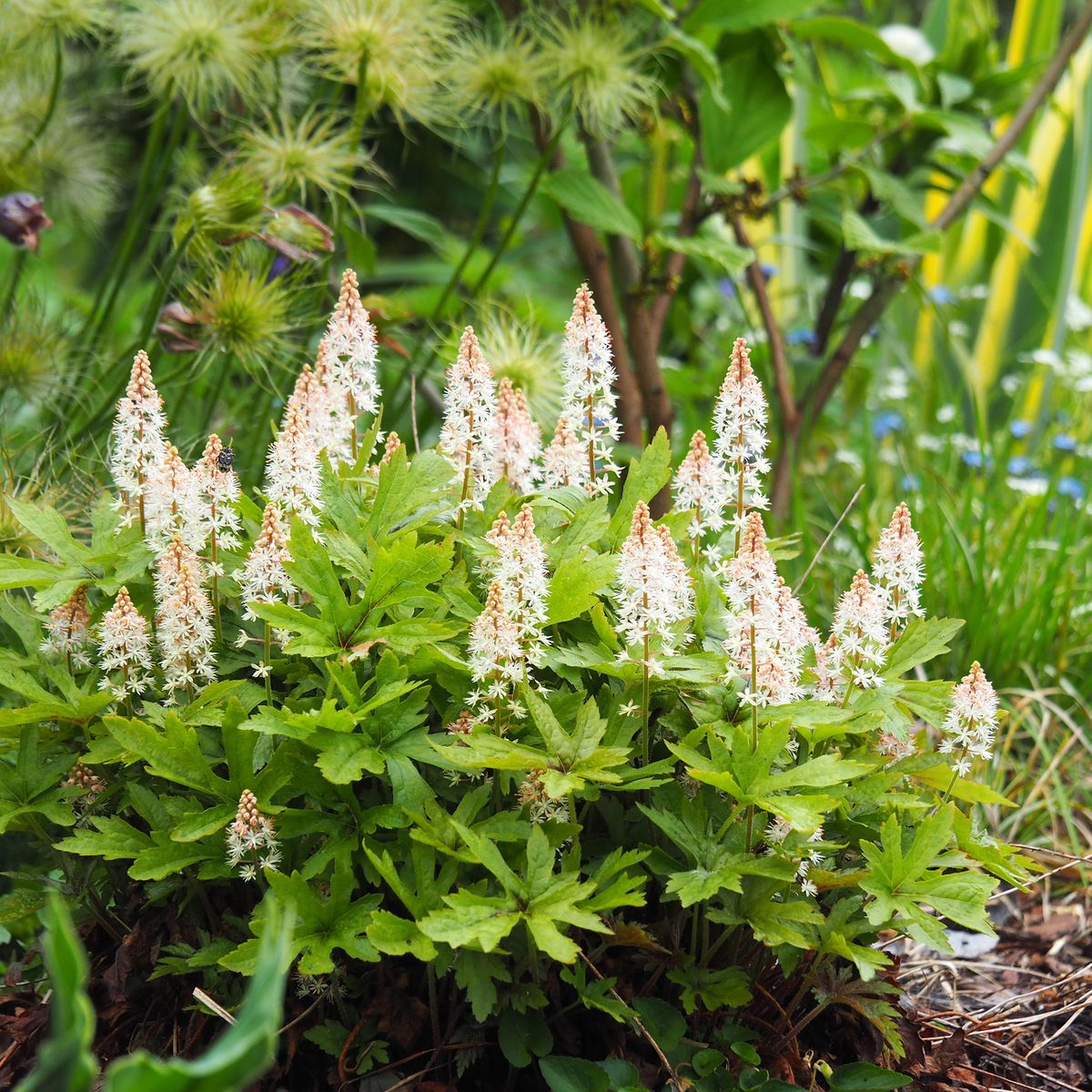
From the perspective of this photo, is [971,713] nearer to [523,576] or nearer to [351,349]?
[523,576]

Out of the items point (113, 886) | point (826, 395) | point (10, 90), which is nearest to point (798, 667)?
point (113, 886)

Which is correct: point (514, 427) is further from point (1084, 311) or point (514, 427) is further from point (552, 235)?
point (552, 235)

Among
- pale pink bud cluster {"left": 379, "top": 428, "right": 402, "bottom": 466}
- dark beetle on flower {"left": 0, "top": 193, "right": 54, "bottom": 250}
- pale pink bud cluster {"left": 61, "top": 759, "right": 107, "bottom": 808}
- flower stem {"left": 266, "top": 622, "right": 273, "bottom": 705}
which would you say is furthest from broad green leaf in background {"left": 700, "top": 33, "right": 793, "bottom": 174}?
pale pink bud cluster {"left": 61, "top": 759, "right": 107, "bottom": 808}

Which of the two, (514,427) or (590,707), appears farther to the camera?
(514,427)

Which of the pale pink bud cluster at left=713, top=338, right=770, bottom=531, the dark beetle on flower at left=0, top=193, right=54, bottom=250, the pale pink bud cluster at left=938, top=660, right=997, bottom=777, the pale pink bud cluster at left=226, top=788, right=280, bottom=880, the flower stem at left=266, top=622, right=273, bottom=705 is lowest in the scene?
the pale pink bud cluster at left=226, top=788, right=280, bottom=880

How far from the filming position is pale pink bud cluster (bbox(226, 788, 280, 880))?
1465mm

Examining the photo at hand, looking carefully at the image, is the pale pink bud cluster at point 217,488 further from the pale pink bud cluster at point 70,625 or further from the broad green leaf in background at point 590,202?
the broad green leaf in background at point 590,202

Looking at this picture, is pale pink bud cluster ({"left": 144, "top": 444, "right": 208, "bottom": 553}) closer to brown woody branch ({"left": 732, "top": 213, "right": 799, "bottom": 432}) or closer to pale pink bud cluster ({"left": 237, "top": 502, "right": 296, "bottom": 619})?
pale pink bud cluster ({"left": 237, "top": 502, "right": 296, "bottom": 619})

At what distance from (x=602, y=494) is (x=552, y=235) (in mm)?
5713

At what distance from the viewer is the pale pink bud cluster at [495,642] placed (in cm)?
143

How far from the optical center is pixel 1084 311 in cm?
541

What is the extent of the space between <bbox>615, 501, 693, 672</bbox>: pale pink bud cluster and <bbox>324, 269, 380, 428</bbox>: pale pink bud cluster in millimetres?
519

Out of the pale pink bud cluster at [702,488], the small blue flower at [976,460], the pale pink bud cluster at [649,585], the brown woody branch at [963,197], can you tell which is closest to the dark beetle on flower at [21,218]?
the pale pink bud cluster at [702,488]

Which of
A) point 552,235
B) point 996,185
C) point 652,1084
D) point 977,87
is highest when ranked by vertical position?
point 977,87
